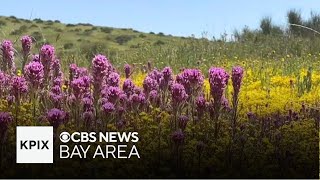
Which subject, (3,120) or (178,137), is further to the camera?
(178,137)

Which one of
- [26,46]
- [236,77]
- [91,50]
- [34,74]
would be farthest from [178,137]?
[91,50]

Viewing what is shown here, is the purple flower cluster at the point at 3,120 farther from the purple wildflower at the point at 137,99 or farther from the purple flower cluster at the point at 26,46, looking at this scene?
the purple flower cluster at the point at 26,46

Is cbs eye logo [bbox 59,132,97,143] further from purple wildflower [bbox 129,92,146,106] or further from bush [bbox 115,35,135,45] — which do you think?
bush [bbox 115,35,135,45]

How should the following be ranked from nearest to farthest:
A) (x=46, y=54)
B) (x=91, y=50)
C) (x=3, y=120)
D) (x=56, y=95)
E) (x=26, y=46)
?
(x=3, y=120) → (x=46, y=54) → (x=56, y=95) → (x=26, y=46) → (x=91, y=50)

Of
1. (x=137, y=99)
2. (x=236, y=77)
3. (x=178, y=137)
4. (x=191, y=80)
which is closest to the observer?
(x=178, y=137)

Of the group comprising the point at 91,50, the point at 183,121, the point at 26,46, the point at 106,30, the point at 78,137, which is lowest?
the point at 78,137

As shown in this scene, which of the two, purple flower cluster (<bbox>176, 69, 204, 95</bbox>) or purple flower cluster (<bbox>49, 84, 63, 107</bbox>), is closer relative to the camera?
purple flower cluster (<bbox>176, 69, 204, 95</bbox>)

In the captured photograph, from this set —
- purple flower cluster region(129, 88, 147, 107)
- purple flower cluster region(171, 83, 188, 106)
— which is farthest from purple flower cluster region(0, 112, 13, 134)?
purple flower cluster region(129, 88, 147, 107)

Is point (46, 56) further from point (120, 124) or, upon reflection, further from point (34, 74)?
point (120, 124)

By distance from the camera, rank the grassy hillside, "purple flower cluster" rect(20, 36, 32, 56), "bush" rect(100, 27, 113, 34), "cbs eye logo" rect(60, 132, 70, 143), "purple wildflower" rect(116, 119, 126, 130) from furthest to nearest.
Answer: "bush" rect(100, 27, 113, 34) < the grassy hillside < "purple flower cluster" rect(20, 36, 32, 56) < "purple wildflower" rect(116, 119, 126, 130) < "cbs eye logo" rect(60, 132, 70, 143)

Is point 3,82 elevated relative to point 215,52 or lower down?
lower down

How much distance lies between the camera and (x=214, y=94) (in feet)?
15.6

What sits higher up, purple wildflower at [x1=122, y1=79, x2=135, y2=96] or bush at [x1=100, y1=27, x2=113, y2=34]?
bush at [x1=100, y1=27, x2=113, y2=34]

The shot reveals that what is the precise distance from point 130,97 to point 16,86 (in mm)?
1160
